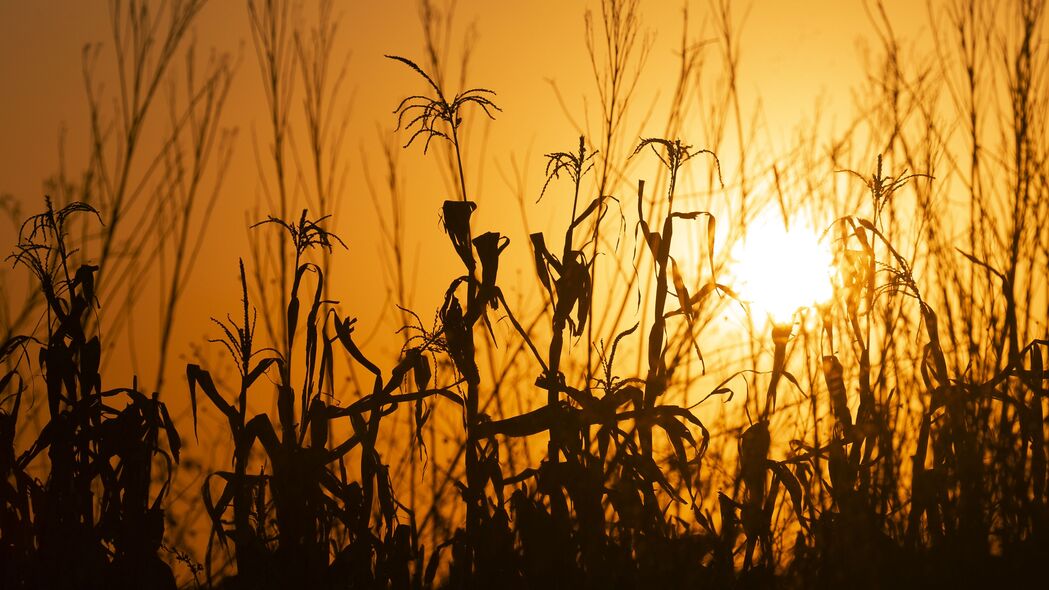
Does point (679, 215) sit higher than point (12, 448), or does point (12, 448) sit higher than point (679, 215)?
point (679, 215)

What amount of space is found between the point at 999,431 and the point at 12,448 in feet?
9.02

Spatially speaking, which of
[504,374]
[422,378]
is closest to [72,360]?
[422,378]

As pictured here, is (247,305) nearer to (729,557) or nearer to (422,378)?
(422,378)

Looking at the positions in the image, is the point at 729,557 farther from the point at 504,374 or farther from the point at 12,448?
the point at 12,448

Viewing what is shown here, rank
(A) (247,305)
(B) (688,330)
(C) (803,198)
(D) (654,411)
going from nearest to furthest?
(A) (247,305) → (D) (654,411) → (B) (688,330) → (C) (803,198)

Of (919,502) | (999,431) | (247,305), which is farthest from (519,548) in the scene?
(999,431)

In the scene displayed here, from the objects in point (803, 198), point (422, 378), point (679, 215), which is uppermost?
point (803, 198)

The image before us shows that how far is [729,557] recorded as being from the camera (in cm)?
226

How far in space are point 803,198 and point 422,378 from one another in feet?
5.11

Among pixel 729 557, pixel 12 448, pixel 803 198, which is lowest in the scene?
pixel 729 557

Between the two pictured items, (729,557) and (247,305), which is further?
(729,557)

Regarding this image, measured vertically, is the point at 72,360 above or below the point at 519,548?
above

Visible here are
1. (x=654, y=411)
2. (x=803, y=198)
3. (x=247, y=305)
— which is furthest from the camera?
(x=803, y=198)

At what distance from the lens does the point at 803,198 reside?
317 centimetres
